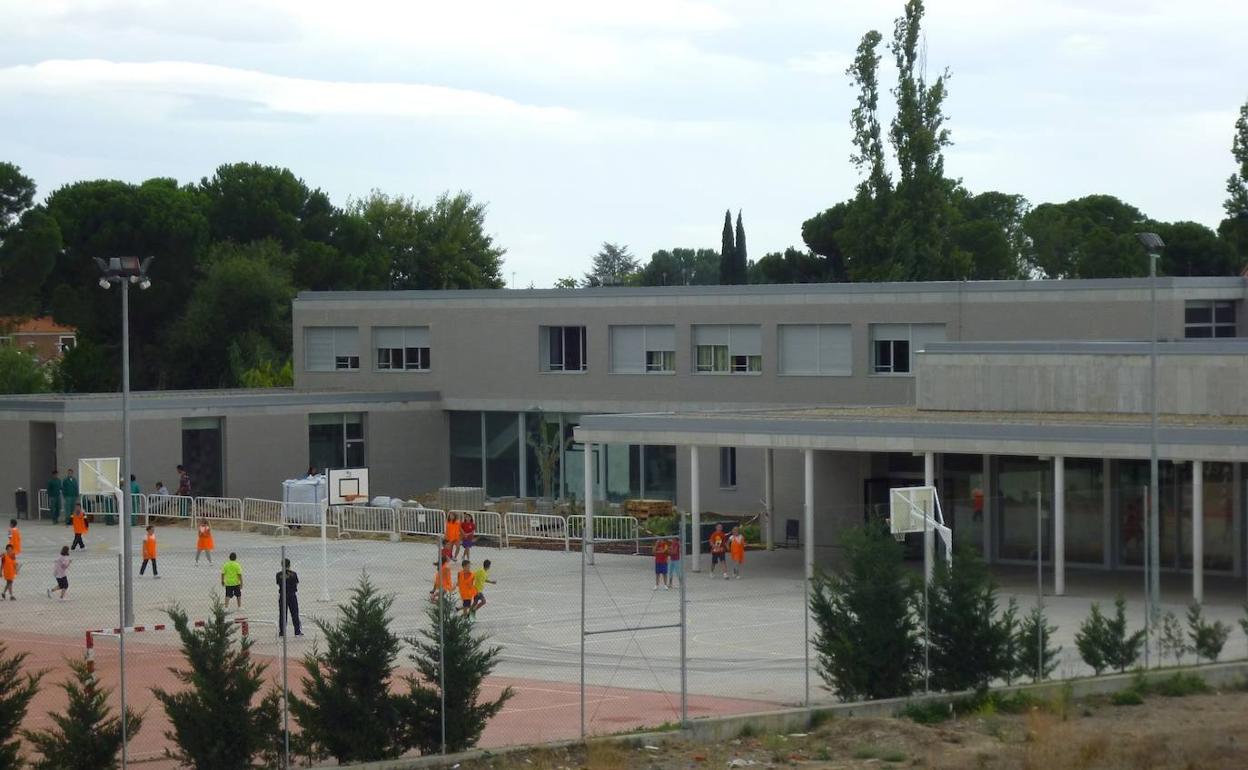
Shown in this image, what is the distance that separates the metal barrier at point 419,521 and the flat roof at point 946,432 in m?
6.32

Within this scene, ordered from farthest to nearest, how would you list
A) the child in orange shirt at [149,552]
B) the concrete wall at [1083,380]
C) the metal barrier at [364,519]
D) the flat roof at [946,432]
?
1. the metal barrier at [364,519]
2. the concrete wall at [1083,380]
3. the child in orange shirt at [149,552]
4. the flat roof at [946,432]

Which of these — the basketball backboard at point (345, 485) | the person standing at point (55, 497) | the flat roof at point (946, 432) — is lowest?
the person standing at point (55, 497)

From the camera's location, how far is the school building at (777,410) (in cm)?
4100

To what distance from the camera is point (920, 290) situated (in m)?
55.9

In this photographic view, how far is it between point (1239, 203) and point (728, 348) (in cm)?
4646

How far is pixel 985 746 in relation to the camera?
74.8 feet

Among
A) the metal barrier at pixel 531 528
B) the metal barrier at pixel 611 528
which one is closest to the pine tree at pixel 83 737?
the metal barrier at pixel 531 528

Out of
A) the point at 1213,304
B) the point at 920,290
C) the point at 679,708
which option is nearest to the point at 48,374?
the point at 920,290

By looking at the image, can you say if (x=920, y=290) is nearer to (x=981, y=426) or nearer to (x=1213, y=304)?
(x=1213, y=304)

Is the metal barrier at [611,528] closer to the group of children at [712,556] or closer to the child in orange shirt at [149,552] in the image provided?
the group of children at [712,556]

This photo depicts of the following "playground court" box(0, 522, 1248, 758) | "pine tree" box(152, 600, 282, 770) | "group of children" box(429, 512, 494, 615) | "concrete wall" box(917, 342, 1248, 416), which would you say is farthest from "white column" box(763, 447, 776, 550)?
"pine tree" box(152, 600, 282, 770)

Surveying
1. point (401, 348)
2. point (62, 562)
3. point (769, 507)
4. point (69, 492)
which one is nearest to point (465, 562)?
point (62, 562)

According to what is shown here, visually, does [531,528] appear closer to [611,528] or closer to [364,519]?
[611,528]

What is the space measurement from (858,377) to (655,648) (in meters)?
26.1
